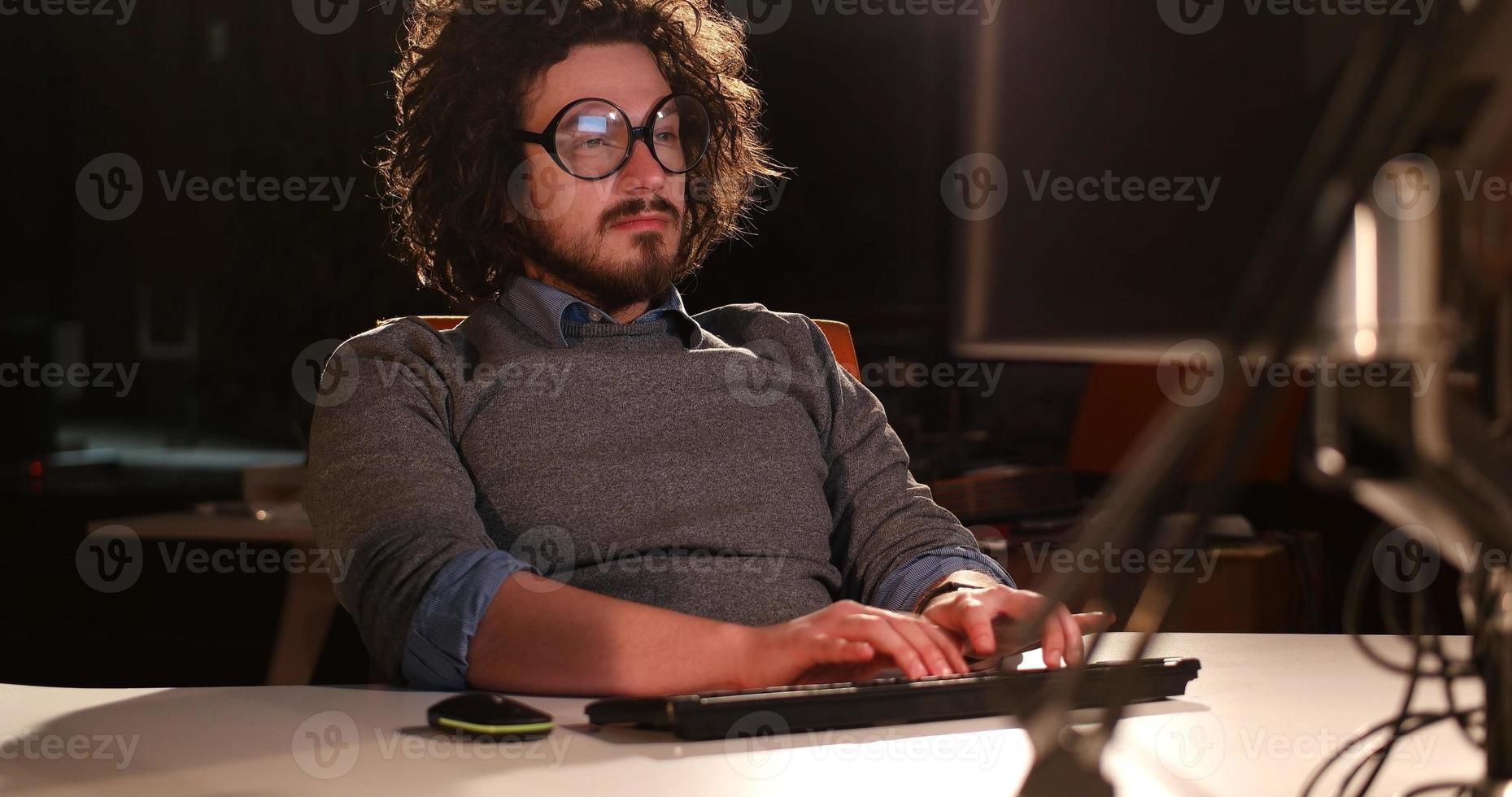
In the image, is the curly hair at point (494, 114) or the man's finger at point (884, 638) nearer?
the man's finger at point (884, 638)

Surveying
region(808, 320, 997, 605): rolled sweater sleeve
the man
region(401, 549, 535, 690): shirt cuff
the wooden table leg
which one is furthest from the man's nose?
the wooden table leg

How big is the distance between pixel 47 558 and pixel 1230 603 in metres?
3.19

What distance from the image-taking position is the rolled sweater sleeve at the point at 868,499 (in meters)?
Answer: 1.33

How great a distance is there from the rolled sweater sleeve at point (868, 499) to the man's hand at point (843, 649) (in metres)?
0.35

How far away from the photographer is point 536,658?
994 mm

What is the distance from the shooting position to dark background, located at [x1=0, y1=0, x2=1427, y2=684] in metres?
3.34

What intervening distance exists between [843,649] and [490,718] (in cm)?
28

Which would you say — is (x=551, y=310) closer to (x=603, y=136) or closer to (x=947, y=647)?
(x=603, y=136)

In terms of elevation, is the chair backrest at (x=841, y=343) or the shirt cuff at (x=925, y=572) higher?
the chair backrest at (x=841, y=343)

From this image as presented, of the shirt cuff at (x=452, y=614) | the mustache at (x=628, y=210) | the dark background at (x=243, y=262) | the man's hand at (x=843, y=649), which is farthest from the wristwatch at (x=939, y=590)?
the dark background at (x=243, y=262)

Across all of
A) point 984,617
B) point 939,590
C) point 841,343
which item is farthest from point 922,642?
point 841,343

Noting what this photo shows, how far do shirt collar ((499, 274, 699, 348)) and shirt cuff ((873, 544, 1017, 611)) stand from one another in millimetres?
340

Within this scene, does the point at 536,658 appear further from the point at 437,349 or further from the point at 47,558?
the point at 47,558

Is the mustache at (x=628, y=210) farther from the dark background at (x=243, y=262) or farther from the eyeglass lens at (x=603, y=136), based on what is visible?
the dark background at (x=243, y=262)
